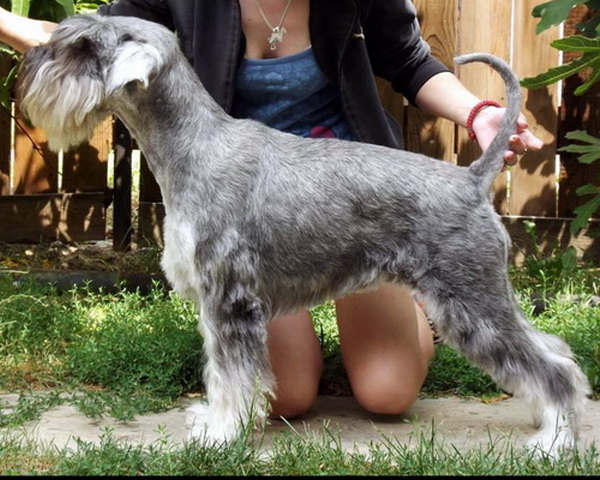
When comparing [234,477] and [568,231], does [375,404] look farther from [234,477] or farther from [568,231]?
[568,231]

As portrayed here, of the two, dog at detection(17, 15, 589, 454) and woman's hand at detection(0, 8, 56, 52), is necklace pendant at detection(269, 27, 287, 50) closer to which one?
dog at detection(17, 15, 589, 454)

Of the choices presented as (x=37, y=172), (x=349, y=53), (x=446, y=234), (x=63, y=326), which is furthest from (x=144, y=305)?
(x=446, y=234)

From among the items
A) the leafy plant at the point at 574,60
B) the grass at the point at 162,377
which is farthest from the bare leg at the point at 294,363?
the leafy plant at the point at 574,60

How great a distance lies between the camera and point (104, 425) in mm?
3908

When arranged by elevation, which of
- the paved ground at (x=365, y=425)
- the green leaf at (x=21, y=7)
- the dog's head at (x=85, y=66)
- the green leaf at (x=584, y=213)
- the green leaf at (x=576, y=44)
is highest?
the green leaf at (x=21, y=7)

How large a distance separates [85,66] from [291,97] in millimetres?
1187

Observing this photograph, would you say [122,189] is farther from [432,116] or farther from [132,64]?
[132,64]

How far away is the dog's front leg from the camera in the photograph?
346 cm

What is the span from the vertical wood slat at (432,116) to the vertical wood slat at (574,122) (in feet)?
2.50

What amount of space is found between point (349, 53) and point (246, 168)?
1.00m

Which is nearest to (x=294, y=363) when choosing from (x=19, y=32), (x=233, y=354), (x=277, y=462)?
(x=233, y=354)

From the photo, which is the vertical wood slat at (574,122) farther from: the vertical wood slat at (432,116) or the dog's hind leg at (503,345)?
the dog's hind leg at (503,345)

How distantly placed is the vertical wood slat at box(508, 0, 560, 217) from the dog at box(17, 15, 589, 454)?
3047 millimetres

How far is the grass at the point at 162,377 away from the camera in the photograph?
3166 mm
